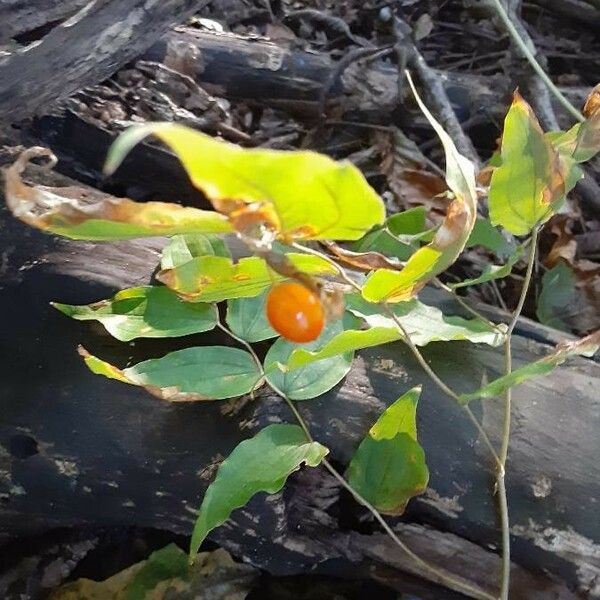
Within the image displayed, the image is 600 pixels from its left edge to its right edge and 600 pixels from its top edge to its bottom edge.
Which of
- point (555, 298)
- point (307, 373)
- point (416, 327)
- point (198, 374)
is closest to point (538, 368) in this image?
point (416, 327)

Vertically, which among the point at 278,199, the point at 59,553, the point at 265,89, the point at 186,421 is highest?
the point at 278,199

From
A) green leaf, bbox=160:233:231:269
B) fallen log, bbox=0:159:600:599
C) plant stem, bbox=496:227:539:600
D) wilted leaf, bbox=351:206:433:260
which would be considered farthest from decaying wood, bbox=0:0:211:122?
plant stem, bbox=496:227:539:600

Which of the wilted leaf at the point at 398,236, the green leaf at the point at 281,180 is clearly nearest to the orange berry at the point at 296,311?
the green leaf at the point at 281,180

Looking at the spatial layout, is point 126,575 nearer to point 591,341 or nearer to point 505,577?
point 505,577

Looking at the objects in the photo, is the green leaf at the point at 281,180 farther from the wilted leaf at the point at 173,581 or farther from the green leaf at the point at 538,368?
the wilted leaf at the point at 173,581

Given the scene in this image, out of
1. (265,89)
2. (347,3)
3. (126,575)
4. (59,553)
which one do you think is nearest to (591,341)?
(126,575)

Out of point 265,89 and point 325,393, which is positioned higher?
point 265,89

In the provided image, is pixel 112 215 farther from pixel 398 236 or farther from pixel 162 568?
pixel 162 568
